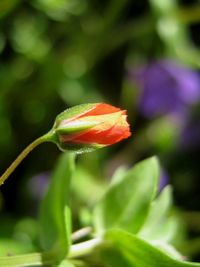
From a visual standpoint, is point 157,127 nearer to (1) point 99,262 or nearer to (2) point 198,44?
(2) point 198,44

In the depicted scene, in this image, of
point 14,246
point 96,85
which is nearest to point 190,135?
point 96,85

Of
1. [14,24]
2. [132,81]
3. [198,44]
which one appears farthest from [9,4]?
[198,44]

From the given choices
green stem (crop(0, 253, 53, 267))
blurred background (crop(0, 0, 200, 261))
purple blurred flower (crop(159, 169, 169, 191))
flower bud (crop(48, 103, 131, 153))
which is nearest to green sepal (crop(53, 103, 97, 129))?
flower bud (crop(48, 103, 131, 153))

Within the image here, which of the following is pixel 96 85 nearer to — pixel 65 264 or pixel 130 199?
pixel 130 199

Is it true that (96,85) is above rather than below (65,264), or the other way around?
above

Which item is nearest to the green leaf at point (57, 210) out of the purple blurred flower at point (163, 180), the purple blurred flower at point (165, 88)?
the purple blurred flower at point (163, 180)

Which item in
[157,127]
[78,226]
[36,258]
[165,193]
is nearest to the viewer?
[36,258]

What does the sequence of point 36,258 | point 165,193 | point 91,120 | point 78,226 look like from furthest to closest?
point 78,226 → point 165,193 → point 36,258 → point 91,120
